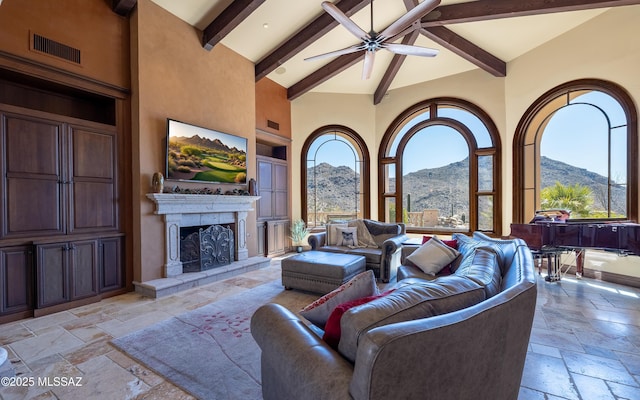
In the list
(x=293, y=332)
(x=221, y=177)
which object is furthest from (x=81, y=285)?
(x=293, y=332)

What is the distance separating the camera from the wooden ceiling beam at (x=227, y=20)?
13.4ft

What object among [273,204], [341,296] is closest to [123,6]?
[273,204]

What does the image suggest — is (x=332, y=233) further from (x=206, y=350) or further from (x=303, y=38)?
(x=303, y=38)

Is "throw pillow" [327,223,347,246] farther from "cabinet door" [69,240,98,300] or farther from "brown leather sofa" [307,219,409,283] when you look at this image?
"cabinet door" [69,240,98,300]

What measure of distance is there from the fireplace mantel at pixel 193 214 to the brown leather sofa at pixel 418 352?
3201 millimetres

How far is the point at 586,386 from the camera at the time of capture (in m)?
1.96

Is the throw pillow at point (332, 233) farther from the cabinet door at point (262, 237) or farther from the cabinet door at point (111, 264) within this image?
the cabinet door at point (111, 264)

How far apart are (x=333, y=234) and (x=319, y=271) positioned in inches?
52.4

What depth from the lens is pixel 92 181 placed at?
3.69m

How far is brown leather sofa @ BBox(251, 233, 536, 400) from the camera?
87 cm

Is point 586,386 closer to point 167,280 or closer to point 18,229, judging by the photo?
point 167,280

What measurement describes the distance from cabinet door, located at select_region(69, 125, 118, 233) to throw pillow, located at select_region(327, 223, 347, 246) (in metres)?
3.11

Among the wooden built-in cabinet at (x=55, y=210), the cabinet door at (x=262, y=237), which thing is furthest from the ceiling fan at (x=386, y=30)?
the cabinet door at (x=262, y=237)

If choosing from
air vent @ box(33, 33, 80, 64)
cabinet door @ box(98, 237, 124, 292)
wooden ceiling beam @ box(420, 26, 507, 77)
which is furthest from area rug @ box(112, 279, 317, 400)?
wooden ceiling beam @ box(420, 26, 507, 77)
